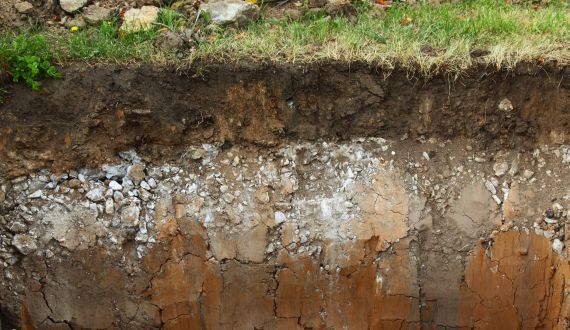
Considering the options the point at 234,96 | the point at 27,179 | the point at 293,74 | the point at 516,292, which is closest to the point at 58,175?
the point at 27,179

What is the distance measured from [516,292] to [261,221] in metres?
2.12

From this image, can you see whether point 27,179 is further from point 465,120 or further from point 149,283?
point 465,120

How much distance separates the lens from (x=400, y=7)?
6.41 metres

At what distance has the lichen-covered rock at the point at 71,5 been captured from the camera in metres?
5.98

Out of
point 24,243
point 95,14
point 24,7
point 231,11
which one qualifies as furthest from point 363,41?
point 24,243

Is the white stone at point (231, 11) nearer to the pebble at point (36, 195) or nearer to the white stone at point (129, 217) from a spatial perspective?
the white stone at point (129, 217)

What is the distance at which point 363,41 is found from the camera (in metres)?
5.42

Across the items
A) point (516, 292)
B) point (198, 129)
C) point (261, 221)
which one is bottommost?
point (516, 292)

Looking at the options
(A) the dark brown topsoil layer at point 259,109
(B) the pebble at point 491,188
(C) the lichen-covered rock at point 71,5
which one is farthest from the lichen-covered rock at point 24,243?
(B) the pebble at point 491,188

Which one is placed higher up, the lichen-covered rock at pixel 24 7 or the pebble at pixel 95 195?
the lichen-covered rock at pixel 24 7

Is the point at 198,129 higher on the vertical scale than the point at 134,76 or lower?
lower

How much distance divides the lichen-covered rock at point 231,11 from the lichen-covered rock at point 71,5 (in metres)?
1.12

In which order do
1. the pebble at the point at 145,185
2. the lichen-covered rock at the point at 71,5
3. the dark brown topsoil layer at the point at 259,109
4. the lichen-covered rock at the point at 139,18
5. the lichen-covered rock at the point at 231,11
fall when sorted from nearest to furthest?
the dark brown topsoil layer at the point at 259,109, the pebble at the point at 145,185, the lichen-covered rock at the point at 139,18, the lichen-covered rock at the point at 231,11, the lichen-covered rock at the point at 71,5

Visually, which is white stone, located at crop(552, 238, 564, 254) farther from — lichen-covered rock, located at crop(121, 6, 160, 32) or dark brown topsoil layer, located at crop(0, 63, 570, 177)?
lichen-covered rock, located at crop(121, 6, 160, 32)
